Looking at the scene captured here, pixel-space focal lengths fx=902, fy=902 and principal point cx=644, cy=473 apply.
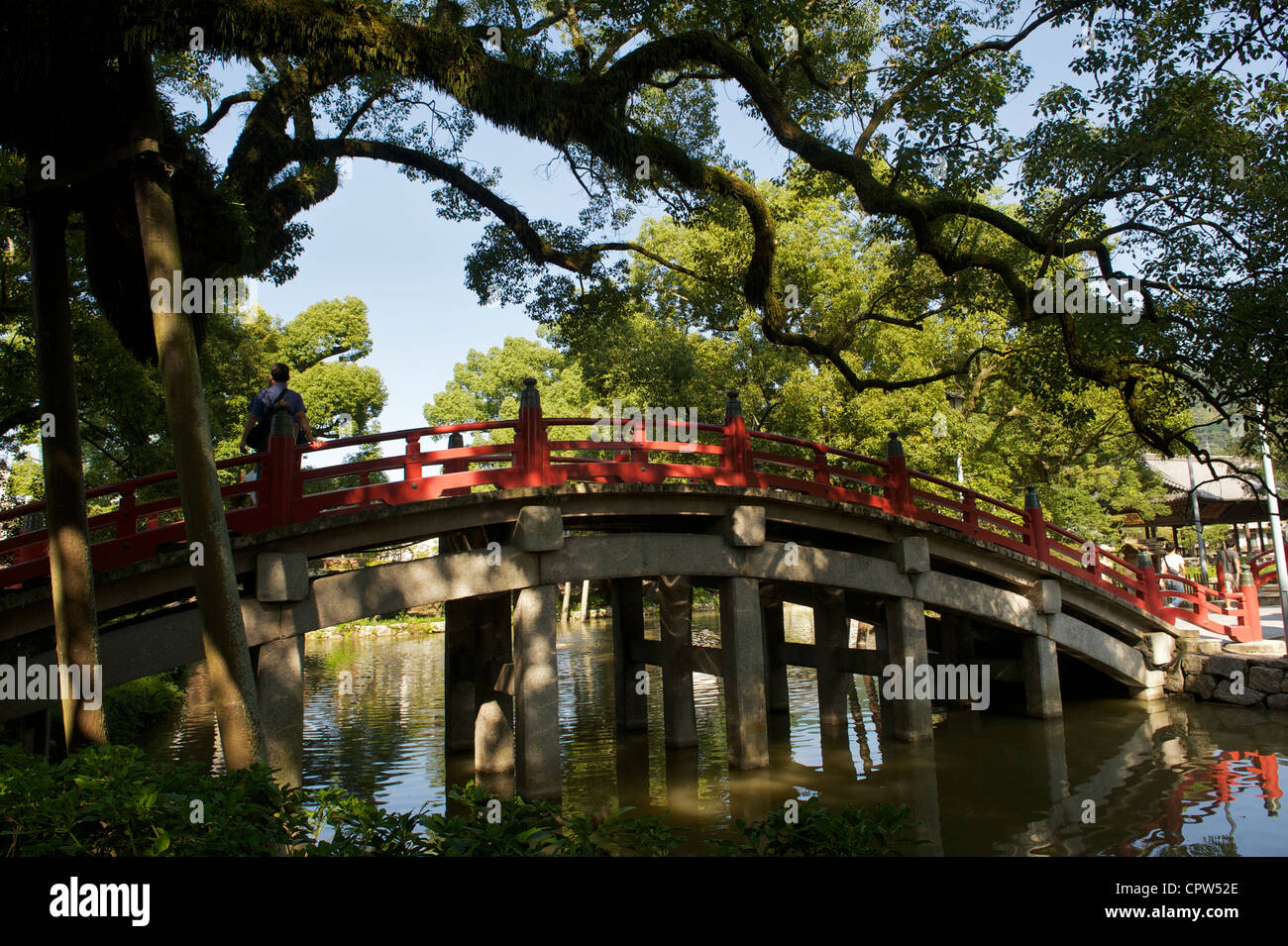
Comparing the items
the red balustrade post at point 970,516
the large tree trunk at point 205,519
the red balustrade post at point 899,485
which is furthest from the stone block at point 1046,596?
the large tree trunk at point 205,519

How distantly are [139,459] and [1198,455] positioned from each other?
14926 millimetres

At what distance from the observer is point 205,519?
6.42m

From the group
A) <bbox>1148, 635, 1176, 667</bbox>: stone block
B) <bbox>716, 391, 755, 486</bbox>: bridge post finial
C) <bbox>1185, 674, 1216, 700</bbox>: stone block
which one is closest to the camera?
<bbox>716, 391, 755, 486</bbox>: bridge post finial

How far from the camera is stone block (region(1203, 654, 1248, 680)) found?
15.3 m

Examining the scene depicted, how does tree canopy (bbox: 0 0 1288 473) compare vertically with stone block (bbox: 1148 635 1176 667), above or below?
above

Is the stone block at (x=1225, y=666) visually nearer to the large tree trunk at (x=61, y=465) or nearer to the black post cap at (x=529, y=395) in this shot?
the black post cap at (x=529, y=395)

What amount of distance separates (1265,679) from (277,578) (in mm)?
15422

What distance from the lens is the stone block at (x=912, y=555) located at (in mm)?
13438

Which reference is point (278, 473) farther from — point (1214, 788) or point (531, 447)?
point (1214, 788)

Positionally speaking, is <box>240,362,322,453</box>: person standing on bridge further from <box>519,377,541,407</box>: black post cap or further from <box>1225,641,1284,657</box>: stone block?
<box>1225,641,1284,657</box>: stone block

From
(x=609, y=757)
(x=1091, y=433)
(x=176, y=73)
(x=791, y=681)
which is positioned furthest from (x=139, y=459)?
(x=1091, y=433)

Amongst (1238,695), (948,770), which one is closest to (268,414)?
(948,770)

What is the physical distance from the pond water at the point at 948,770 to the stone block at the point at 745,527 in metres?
3.02

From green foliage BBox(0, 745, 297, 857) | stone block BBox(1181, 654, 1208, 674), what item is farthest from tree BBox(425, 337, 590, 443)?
green foliage BBox(0, 745, 297, 857)
